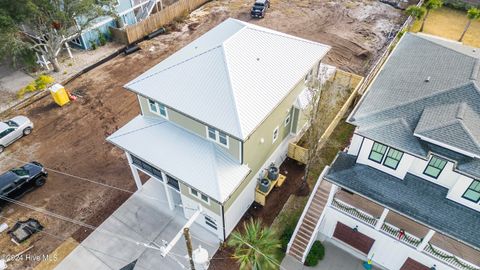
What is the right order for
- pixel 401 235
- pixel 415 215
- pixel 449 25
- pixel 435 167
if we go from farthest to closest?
pixel 449 25, pixel 401 235, pixel 435 167, pixel 415 215

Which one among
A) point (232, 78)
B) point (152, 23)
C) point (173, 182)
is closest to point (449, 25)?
point (232, 78)

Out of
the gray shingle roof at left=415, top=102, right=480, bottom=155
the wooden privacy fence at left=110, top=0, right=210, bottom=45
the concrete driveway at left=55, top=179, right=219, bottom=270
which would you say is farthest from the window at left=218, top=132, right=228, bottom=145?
the wooden privacy fence at left=110, top=0, right=210, bottom=45

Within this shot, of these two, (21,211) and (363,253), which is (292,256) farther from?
(21,211)

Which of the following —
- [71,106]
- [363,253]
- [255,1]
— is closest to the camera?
[363,253]

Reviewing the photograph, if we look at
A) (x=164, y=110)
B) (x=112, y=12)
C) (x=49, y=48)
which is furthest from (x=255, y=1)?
(x=164, y=110)

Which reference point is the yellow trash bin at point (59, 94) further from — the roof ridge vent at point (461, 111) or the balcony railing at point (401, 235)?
the roof ridge vent at point (461, 111)

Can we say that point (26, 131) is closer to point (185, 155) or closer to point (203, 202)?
point (185, 155)

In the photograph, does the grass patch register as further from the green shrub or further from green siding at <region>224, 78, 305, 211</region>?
the green shrub
